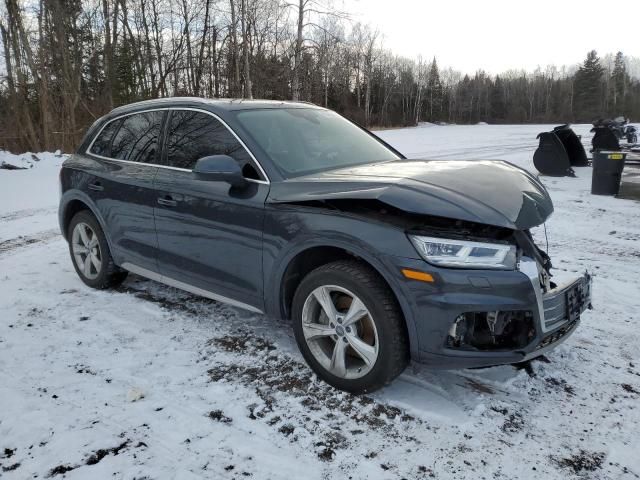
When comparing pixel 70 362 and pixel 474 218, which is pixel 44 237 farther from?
pixel 474 218

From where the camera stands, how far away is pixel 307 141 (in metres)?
3.66

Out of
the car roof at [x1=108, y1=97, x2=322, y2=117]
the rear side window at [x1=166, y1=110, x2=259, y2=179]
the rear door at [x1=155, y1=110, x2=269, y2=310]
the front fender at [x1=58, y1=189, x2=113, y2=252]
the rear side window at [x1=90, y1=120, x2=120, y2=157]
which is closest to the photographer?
the rear door at [x1=155, y1=110, x2=269, y2=310]

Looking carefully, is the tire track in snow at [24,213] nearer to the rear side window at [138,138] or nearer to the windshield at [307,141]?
the rear side window at [138,138]

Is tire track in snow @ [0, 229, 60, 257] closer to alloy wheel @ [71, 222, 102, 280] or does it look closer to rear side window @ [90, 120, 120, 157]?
alloy wheel @ [71, 222, 102, 280]

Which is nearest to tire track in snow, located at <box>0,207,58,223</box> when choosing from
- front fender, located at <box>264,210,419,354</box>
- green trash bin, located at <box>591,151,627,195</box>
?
front fender, located at <box>264,210,419,354</box>

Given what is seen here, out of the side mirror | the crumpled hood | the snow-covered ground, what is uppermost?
the side mirror

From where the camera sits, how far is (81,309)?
13.8 ft

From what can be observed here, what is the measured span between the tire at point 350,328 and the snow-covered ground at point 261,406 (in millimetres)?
161

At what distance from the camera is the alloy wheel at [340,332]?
9.07ft

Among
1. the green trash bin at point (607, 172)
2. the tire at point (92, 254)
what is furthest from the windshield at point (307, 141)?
the green trash bin at point (607, 172)

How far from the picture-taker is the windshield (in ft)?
11.1

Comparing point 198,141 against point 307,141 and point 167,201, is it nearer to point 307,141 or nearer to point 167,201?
point 167,201

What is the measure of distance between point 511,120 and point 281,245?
101368 millimetres

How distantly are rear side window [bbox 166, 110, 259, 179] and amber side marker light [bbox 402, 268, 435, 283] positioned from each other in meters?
1.28
